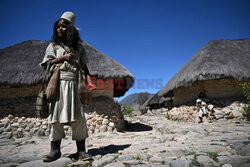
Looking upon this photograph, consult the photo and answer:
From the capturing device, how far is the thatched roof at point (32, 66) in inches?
192

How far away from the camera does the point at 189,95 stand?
7.23 meters

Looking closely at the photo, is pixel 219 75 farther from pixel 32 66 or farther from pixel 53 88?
pixel 32 66


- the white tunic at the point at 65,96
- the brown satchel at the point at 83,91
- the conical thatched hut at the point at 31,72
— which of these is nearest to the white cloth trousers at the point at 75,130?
the white tunic at the point at 65,96

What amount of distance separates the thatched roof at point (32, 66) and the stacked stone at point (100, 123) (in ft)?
4.10

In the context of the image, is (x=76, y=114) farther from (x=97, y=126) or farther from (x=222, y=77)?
(x=222, y=77)

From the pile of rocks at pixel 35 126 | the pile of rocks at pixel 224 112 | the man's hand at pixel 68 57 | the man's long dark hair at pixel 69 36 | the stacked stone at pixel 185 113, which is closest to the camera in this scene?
the man's hand at pixel 68 57

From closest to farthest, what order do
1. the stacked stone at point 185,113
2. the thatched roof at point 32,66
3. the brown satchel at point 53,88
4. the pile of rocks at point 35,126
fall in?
the brown satchel at point 53,88 < the pile of rocks at point 35,126 < the thatched roof at point 32,66 < the stacked stone at point 185,113

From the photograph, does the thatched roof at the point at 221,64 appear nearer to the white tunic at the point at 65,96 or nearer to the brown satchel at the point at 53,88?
the white tunic at the point at 65,96

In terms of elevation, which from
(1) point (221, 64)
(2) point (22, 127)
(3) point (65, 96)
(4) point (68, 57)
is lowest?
(2) point (22, 127)

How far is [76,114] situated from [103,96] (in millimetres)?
3123

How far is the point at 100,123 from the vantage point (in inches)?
181

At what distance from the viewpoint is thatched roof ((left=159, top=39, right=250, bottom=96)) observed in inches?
234

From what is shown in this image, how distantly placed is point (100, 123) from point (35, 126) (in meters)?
1.96

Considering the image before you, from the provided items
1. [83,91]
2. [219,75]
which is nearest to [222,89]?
[219,75]
